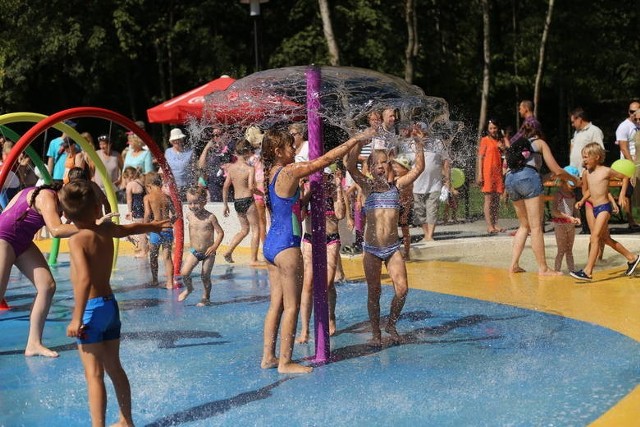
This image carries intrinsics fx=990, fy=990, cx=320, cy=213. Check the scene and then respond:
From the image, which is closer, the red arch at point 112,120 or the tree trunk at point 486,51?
the red arch at point 112,120

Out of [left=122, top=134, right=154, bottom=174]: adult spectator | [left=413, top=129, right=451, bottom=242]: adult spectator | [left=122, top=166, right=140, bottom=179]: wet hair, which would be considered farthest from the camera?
[left=122, top=134, right=154, bottom=174]: adult spectator

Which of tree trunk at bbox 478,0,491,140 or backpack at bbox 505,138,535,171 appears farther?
tree trunk at bbox 478,0,491,140

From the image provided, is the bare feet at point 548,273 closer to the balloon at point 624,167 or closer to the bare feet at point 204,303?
the balloon at point 624,167

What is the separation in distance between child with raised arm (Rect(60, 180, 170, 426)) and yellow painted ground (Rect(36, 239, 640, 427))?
4303 millimetres

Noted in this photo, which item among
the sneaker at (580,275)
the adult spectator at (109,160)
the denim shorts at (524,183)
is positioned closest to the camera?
the sneaker at (580,275)

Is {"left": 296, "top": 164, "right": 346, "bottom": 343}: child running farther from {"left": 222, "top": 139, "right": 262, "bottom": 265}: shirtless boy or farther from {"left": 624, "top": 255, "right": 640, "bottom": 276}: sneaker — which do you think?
{"left": 624, "top": 255, "right": 640, "bottom": 276}: sneaker

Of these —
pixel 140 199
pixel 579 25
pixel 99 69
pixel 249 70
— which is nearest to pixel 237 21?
pixel 249 70

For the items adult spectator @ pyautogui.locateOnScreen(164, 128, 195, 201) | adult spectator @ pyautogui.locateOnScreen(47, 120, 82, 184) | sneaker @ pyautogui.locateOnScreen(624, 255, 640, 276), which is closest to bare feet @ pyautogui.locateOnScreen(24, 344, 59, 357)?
sneaker @ pyautogui.locateOnScreen(624, 255, 640, 276)

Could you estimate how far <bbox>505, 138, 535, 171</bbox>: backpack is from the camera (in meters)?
10.9

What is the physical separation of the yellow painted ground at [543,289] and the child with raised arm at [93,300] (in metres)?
4.30

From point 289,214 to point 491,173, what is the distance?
8970 millimetres

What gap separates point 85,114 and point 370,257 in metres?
4.04

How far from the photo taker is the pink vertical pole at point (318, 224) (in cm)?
708

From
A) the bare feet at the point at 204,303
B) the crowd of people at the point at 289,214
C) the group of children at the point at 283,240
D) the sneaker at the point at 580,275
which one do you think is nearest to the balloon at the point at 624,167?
the group of children at the point at 283,240
